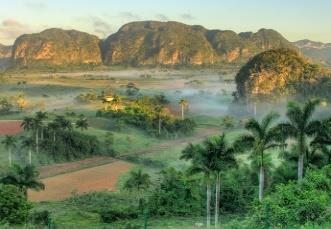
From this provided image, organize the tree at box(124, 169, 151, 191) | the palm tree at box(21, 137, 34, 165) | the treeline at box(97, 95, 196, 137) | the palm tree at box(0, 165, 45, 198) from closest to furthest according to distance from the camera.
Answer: the palm tree at box(0, 165, 45, 198) < the tree at box(124, 169, 151, 191) < the palm tree at box(21, 137, 34, 165) < the treeline at box(97, 95, 196, 137)

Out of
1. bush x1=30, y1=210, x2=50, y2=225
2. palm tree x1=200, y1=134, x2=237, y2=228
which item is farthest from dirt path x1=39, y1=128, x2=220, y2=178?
palm tree x1=200, y1=134, x2=237, y2=228

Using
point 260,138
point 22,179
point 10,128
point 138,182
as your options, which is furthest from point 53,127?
point 260,138

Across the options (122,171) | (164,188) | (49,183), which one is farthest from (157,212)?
(122,171)

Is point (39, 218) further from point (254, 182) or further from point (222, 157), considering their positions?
point (254, 182)

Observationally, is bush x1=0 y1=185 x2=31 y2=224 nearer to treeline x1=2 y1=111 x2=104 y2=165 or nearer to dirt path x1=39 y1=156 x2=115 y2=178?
dirt path x1=39 y1=156 x2=115 y2=178

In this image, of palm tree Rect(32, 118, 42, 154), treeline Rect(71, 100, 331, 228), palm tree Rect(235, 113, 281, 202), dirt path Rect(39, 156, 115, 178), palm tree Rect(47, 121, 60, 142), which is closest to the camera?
treeline Rect(71, 100, 331, 228)

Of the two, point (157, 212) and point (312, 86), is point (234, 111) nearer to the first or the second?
point (312, 86)
